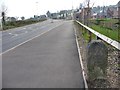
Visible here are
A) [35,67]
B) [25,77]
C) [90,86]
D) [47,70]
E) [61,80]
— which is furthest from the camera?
[35,67]

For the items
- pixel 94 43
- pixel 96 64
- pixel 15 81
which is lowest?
pixel 15 81

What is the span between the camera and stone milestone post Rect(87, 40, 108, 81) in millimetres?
7438

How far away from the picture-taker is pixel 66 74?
9742 millimetres

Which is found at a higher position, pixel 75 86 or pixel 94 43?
pixel 94 43

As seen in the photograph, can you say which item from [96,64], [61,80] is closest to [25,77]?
[61,80]

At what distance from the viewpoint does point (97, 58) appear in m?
7.48

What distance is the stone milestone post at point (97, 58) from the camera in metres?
7.44

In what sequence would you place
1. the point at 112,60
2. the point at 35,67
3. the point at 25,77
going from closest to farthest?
the point at 25,77, the point at 35,67, the point at 112,60

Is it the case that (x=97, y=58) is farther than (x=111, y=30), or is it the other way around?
(x=111, y=30)

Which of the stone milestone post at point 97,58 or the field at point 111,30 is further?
the field at point 111,30

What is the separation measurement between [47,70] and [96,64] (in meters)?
3.29

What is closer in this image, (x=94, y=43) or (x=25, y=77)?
(x=94, y=43)

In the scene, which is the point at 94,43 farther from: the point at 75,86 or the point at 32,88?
the point at 32,88

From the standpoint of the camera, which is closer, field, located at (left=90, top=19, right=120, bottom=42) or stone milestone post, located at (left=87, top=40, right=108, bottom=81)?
stone milestone post, located at (left=87, top=40, right=108, bottom=81)
